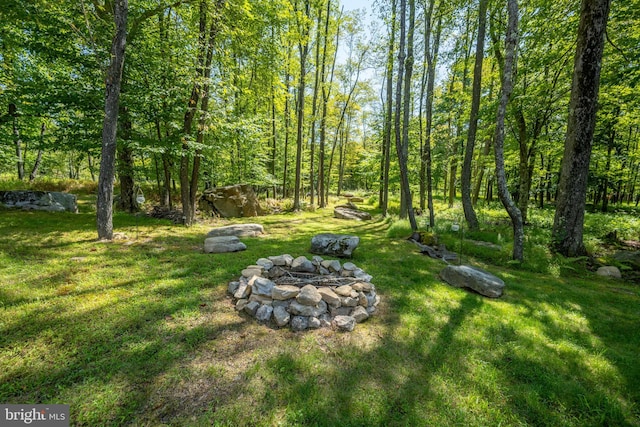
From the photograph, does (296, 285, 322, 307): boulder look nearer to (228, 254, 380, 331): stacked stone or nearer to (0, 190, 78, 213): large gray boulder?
(228, 254, 380, 331): stacked stone

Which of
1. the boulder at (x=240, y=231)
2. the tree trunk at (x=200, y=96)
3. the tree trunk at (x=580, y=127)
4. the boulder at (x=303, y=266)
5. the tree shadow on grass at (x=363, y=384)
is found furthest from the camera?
the boulder at (x=240, y=231)

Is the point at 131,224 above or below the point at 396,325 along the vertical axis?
above

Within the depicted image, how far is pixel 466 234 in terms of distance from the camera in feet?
26.9

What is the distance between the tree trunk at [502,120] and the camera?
509 centimetres

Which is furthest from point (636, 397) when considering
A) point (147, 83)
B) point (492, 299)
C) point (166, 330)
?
point (147, 83)

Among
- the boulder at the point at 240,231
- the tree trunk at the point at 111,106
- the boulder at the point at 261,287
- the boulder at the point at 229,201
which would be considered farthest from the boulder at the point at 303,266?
the boulder at the point at 229,201

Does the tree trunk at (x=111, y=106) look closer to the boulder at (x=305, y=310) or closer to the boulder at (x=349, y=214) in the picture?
the boulder at (x=305, y=310)

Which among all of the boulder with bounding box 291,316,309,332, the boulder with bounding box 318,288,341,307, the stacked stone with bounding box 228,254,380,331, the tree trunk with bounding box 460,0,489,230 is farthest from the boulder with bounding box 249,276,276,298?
the tree trunk with bounding box 460,0,489,230

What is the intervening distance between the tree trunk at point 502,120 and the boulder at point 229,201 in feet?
31.8

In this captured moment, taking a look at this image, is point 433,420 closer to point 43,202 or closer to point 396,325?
point 396,325

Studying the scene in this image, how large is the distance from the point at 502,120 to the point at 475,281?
3813 mm

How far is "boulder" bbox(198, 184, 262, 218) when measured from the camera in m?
10.6

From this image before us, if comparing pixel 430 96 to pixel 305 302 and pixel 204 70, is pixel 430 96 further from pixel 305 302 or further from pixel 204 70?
pixel 305 302

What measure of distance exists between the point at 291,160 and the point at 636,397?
19116 mm
